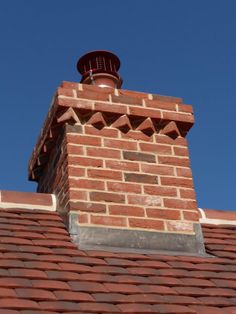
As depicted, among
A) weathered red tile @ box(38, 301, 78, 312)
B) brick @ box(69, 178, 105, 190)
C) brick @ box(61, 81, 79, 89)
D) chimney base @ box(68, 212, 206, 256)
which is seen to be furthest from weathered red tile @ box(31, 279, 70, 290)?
brick @ box(61, 81, 79, 89)

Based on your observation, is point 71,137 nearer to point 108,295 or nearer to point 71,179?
point 71,179

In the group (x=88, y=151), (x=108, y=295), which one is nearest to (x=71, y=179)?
(x=88, y=151)

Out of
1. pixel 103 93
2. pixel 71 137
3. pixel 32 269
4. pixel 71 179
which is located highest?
pixel 103 93

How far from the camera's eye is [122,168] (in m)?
4.75

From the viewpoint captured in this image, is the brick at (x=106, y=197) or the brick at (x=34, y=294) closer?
the brick at (x=34, y=294)

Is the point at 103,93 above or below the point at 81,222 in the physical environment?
above

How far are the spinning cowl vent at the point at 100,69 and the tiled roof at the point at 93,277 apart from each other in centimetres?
157

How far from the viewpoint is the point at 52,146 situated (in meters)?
5.24

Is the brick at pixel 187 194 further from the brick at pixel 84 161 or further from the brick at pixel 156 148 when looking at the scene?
the brick at pixel 84 161

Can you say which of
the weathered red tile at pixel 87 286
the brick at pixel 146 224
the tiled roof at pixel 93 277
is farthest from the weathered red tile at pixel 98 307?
the brick at pixel 146 224

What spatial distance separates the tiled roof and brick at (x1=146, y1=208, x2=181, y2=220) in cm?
37

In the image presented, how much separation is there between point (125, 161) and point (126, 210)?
1.51ft

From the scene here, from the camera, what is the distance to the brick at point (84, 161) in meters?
4.64

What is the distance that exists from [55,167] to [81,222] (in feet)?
2.86
